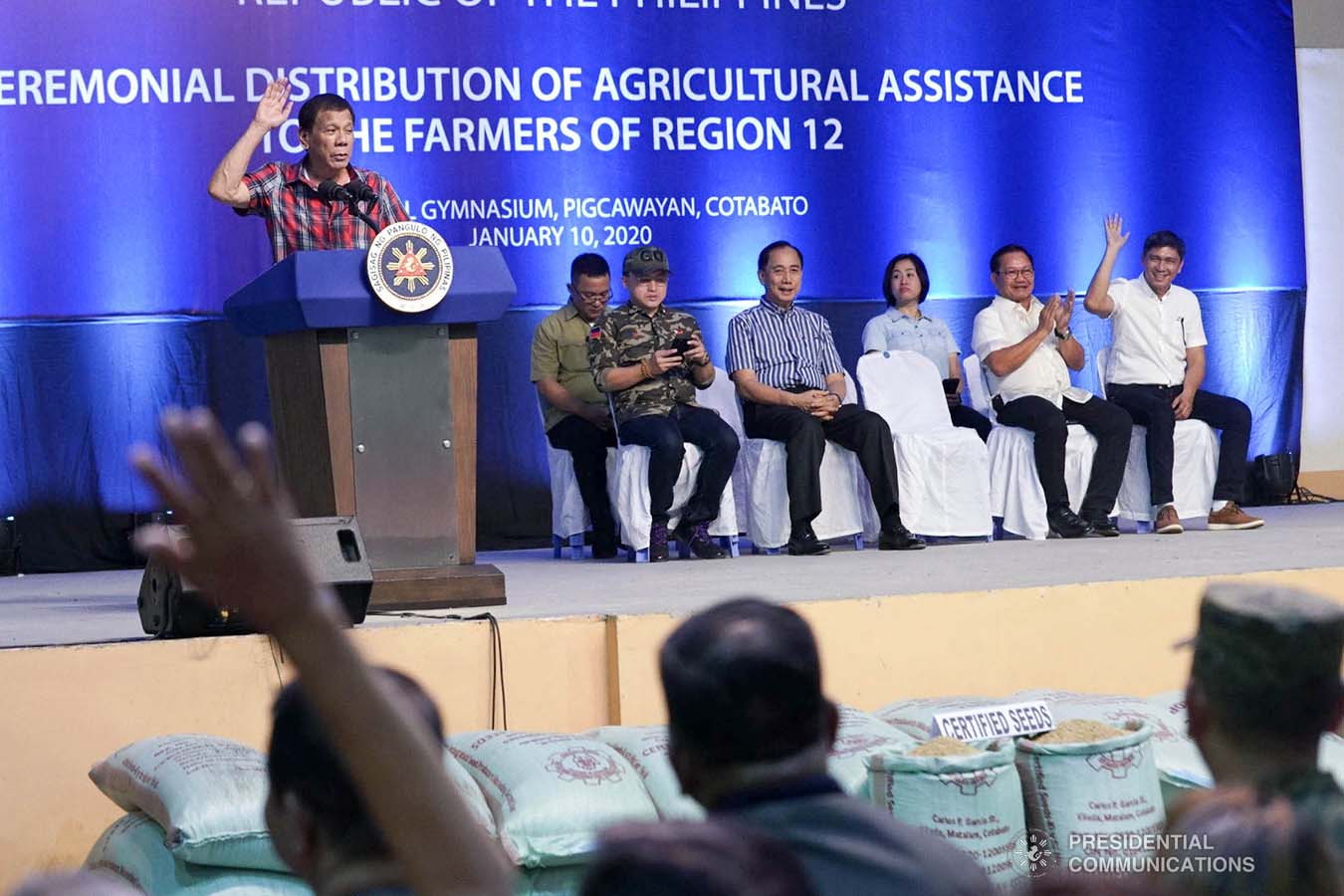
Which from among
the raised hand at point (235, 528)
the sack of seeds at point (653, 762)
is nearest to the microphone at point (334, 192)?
the sack of seeds at point (653, 762)

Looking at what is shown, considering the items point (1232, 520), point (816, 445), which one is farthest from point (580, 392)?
point (1232, 520)

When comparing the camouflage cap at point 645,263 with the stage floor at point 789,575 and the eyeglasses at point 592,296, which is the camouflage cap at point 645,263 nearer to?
the eyeglasses at point 592,296

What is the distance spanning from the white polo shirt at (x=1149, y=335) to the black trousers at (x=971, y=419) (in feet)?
1.59

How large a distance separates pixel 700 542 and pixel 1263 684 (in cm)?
363

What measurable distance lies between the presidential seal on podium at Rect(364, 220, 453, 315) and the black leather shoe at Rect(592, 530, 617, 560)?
1.78 metres

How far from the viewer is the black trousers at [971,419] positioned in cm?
553

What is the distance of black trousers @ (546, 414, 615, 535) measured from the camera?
5090 mm

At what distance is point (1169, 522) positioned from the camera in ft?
17.3

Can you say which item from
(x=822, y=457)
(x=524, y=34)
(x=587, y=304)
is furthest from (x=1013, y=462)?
(x=524, y=34)

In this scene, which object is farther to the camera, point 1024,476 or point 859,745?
point 1024,476

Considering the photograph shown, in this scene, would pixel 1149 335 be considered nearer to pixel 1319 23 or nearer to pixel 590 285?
pixel 590 285

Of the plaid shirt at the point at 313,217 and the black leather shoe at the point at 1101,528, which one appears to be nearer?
the plaid shirt at the point at 313,217

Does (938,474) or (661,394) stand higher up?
(661,394)

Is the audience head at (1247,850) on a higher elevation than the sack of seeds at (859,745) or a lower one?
higher
